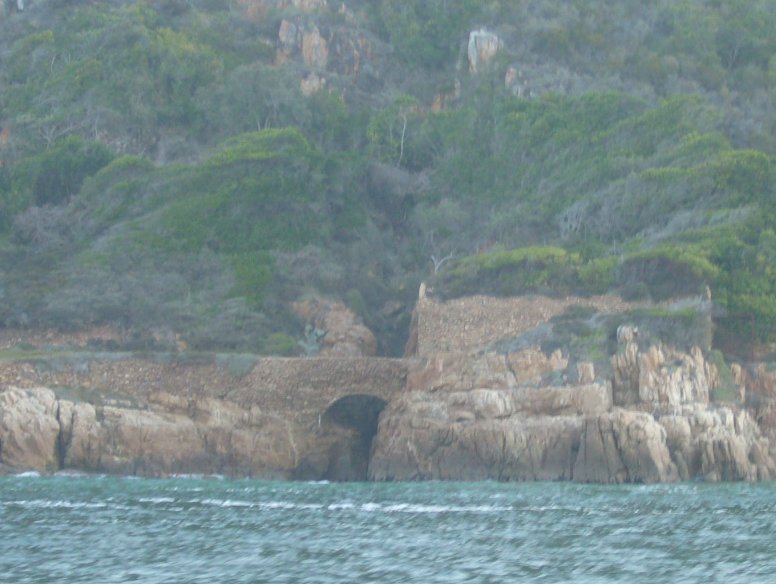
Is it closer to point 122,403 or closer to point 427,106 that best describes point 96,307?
point 122,403

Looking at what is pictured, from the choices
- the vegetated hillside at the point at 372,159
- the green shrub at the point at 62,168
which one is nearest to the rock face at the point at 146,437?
the vegetated hillside at the point at 372,159

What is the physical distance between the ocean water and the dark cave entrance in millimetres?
5266

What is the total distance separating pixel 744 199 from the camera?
135 feet

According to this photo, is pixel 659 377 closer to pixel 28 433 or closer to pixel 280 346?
pixel 280 346

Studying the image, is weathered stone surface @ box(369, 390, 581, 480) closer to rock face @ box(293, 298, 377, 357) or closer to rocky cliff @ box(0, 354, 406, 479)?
rocky cliff @ box(0, 354, 406, 479)

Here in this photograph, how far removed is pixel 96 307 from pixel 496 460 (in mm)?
12887

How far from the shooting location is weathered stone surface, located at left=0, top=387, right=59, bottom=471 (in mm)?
33250

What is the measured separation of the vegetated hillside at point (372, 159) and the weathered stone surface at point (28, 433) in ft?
21.5

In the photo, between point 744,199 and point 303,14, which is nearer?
point 744,199

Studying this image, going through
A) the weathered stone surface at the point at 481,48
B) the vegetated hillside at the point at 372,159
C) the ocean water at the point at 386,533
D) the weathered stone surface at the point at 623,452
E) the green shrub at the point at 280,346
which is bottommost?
the ocean water at the point at 386,533

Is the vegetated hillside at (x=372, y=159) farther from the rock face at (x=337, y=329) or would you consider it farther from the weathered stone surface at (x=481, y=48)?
the rock face at (x=337, y=329)

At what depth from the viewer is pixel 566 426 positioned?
3284 cm

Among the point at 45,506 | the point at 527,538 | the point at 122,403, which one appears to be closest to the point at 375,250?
the point at 122,403

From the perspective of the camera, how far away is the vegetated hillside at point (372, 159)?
133 ft
